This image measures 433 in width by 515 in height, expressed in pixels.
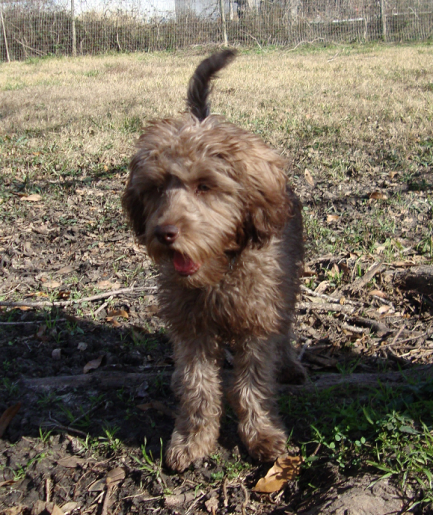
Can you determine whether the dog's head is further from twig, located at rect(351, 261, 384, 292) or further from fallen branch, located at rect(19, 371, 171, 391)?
twig, located at rect(351, 261, 384, 292)

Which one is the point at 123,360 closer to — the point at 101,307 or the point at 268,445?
the point at 101,307

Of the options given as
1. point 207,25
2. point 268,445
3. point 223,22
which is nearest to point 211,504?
point 268,445

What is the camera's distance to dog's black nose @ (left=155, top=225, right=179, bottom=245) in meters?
2.41

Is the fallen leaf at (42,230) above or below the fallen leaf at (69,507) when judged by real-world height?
above

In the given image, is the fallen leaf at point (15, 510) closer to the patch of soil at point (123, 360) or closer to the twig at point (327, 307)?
the patch of soil at point (123, 360)

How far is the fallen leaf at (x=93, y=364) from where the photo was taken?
380cm

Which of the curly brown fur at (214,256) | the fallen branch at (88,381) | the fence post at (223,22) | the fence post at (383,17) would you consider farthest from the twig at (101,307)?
the fence post at (383,17)

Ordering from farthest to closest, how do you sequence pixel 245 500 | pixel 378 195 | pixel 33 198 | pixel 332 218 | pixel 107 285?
1. pixel 33 198
2. pixel 378 195
3. pixel 332 218
4. pixel 107 285
5. pixel 245 500

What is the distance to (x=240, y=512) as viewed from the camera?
2752 mm

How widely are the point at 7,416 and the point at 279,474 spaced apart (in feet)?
5.33

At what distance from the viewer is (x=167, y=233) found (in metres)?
2.40

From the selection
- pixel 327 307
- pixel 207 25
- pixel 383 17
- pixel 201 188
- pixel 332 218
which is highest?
pixel 207 25

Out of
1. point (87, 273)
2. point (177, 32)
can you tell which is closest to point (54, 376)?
point (87, 273)

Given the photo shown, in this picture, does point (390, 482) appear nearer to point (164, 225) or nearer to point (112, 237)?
point (164, 225)
